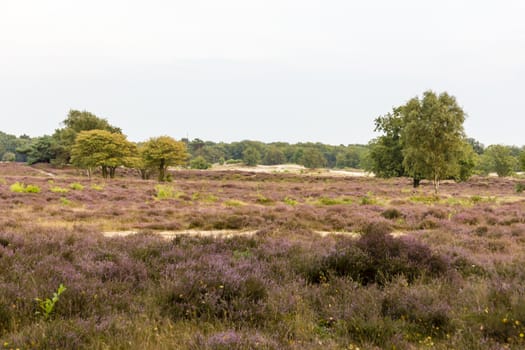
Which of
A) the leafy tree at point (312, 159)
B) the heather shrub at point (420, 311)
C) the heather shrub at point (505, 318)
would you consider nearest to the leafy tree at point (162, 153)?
the heather shrub at point (420, 311)

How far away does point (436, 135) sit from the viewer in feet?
105

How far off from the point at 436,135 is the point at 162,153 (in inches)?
1331

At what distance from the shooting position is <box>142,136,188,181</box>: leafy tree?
165ft

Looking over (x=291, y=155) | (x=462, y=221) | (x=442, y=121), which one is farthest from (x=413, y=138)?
(x=291, y=155)

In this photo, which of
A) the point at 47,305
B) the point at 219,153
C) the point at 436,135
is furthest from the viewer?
the point at 219,153

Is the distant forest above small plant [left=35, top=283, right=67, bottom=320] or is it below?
above

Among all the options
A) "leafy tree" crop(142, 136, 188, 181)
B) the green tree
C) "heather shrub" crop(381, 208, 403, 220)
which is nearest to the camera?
"heather shrub" crop(381, 208, 403, 220)

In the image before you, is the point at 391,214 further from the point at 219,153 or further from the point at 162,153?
the point at 219,153

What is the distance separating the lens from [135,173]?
84.8m

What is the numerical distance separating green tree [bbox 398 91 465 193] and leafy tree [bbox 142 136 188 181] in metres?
30.2

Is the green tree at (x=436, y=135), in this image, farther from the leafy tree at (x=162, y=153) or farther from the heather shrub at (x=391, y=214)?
the leafy tree at (x=162, y=153)

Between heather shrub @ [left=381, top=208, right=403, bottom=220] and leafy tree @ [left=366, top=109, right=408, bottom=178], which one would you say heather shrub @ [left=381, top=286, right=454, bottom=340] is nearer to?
heather shrub @ [left=381, top=208, right=403, bottom=220]

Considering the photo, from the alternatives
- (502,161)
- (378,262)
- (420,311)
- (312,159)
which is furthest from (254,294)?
(312,159)

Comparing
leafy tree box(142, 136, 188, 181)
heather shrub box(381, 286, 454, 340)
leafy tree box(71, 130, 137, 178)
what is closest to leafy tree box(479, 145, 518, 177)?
leafy tree box(142, 136, 188, 181)
